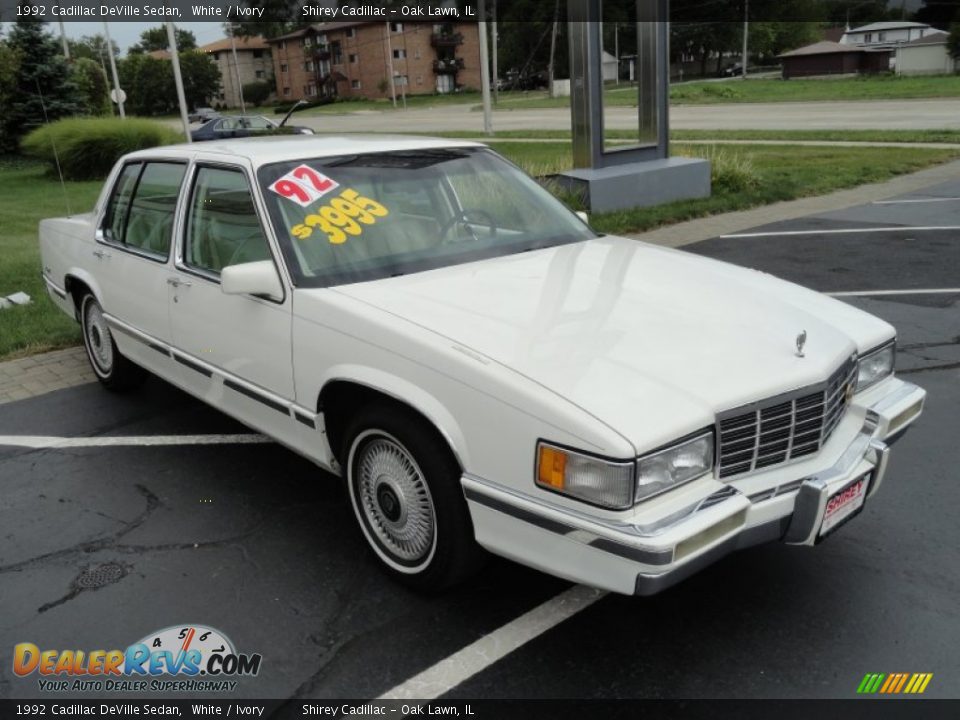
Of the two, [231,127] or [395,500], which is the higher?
[231,127]

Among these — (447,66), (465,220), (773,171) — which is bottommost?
(773,171)

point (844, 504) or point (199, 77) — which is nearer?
point (844, 504)

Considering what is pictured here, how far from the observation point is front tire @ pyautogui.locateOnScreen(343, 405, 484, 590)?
297 centimetres

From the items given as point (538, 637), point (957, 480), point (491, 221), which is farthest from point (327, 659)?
point (957, 480)

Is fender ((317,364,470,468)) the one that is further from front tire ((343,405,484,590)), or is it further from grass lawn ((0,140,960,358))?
grass lawn ((0,140,960,358))

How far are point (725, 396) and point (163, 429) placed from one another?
360 centimetres

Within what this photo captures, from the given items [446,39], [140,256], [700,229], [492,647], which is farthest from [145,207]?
[446,39]

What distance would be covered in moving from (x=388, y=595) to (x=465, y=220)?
1.80 metres

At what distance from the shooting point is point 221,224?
4.18 m

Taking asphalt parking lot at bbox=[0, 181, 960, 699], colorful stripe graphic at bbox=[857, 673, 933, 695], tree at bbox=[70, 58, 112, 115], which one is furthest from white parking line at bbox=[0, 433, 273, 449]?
tree at bbox=[70, 58, 112, 115]

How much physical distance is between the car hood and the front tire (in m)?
0.39

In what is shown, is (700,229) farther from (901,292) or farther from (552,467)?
A: (552,467)

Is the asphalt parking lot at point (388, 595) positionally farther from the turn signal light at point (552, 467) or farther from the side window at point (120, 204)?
the side window at point (120, 204)

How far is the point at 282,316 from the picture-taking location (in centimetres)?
357
